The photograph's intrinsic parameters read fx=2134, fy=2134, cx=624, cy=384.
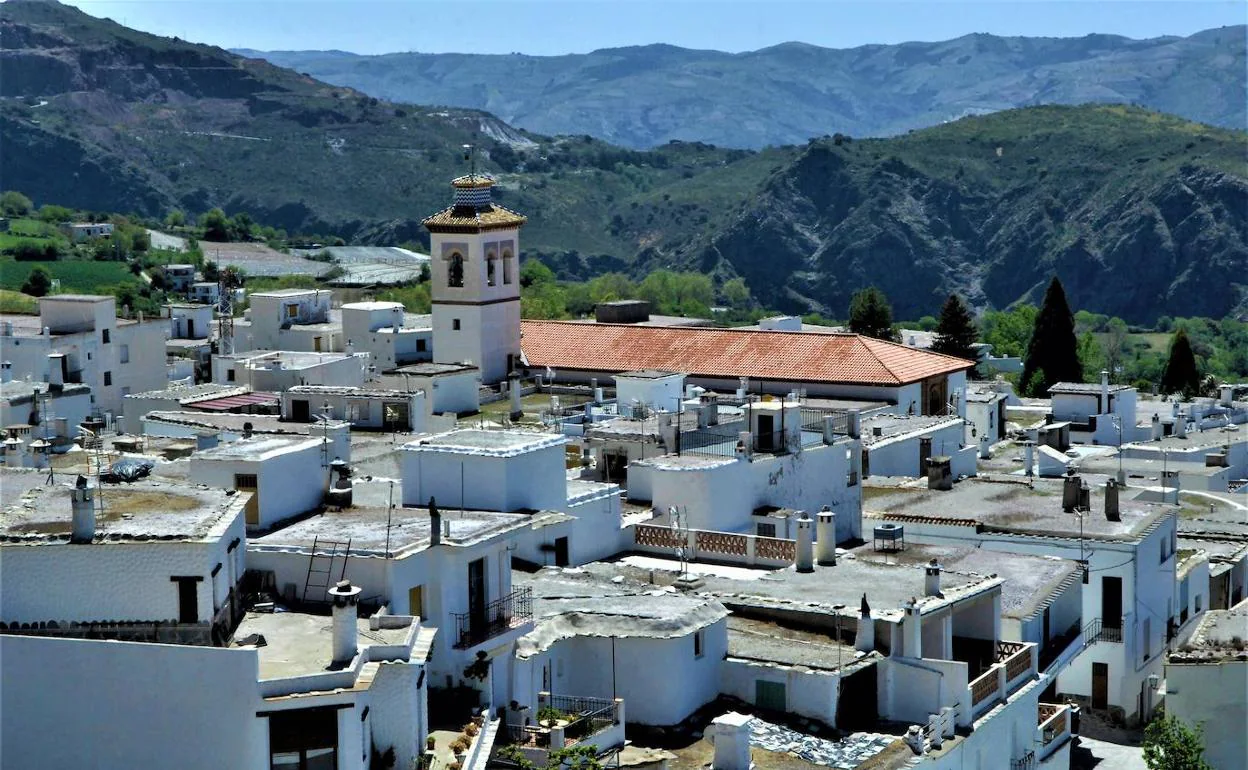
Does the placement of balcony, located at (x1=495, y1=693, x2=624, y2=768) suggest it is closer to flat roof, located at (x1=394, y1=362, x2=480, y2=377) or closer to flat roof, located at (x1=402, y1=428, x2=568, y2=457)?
flat roof, located at (x1=402, y1=428, x2=568, y2=457)

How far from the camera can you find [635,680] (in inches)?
936

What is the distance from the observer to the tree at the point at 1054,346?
254 feet

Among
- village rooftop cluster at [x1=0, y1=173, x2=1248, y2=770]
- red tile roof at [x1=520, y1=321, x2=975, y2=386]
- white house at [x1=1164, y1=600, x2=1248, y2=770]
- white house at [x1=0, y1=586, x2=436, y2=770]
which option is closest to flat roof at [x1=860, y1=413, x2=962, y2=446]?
village rooftop cluster at [x1=0, y1=173, x2=1248, y2=770]

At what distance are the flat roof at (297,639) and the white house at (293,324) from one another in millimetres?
37834

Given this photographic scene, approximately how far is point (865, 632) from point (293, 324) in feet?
132

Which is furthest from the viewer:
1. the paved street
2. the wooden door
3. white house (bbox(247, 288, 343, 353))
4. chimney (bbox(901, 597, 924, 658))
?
white house (bbox(247, 288, 343, 353))

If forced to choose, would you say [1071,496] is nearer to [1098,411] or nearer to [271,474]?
[271,474]

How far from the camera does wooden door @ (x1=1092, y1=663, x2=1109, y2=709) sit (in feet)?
111

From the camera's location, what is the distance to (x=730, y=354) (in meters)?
54.4

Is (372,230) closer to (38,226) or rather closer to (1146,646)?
(38,226)

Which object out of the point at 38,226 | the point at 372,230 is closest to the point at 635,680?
the point at 38,226

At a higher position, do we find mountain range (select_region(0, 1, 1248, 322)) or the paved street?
mountain range (select_region(0, 1, 1248, 322))

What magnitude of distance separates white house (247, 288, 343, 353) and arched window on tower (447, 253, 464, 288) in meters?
5.04

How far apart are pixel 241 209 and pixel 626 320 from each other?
131 metres
